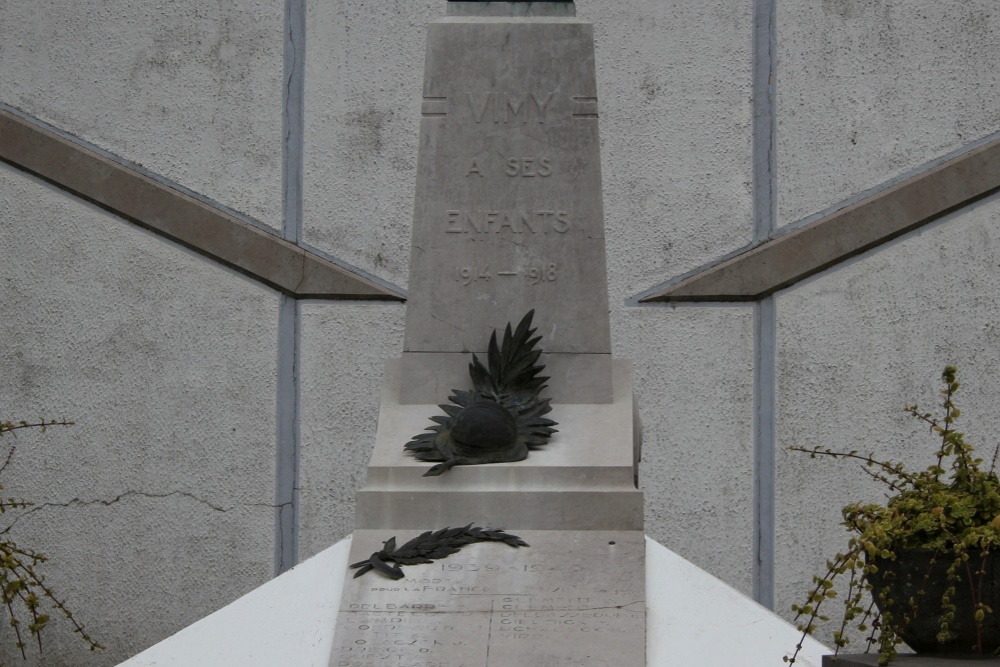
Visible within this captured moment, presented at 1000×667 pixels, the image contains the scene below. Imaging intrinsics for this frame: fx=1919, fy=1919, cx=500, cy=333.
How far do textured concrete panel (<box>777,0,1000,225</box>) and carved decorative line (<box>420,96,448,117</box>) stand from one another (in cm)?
217

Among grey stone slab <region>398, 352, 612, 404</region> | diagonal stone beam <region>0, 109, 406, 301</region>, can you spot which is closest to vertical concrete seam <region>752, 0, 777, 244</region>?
diagonal stone beam <region>0, 109, 406, 301</region>

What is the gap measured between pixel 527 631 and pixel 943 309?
323 centimetres

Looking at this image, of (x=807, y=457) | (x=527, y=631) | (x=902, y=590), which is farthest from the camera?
(x=807, y=457)

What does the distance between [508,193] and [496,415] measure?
2.50 feet

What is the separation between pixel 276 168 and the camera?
7703mm

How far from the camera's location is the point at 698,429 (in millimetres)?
7395

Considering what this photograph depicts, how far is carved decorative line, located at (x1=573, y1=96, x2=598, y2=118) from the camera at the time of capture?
5.76 metres

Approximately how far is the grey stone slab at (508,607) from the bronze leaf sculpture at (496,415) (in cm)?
29

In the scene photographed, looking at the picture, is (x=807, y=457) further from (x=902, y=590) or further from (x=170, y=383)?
(x=902, y=590)

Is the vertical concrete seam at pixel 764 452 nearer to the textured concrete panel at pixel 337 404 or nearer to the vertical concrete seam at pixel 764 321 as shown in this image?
the vertical concrete seam at pixel 764 321

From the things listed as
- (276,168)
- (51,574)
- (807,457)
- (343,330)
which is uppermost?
(276,168)

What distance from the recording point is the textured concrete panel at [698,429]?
734cm

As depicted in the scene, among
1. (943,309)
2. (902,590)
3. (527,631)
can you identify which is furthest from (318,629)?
(943,309)

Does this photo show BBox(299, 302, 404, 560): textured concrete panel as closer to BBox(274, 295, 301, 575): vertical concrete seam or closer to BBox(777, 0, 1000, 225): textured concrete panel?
BBox(274, 295, 301, 575): vertical concrete seam
